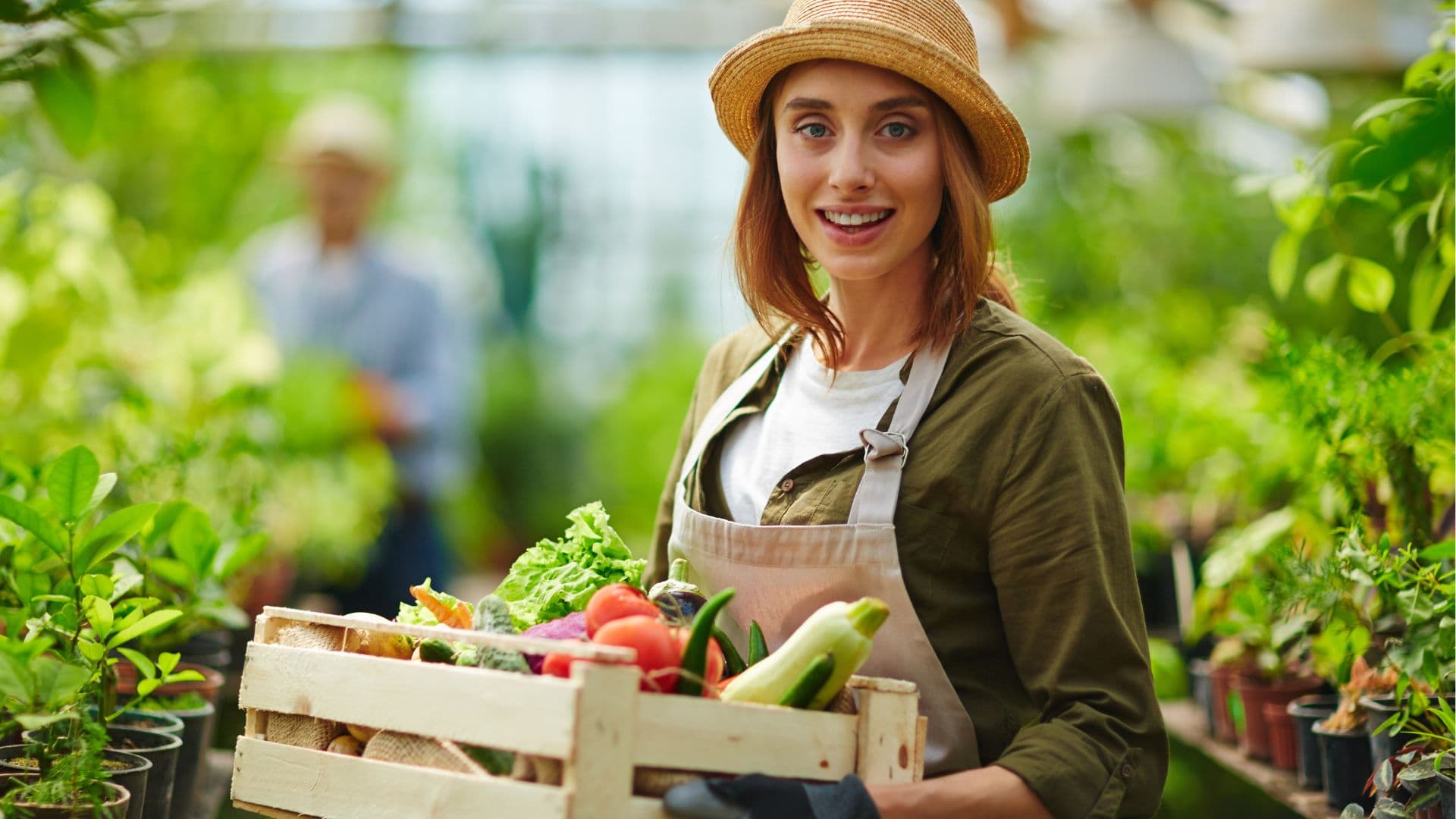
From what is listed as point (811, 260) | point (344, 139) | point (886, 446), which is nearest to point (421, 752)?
point (886, 446)

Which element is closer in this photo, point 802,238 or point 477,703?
point 477,703

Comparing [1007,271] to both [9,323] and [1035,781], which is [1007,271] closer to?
[1035,781]

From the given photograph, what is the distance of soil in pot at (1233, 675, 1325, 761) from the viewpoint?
2.56 m

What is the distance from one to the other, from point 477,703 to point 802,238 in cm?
84

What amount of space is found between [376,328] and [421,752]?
4.36m

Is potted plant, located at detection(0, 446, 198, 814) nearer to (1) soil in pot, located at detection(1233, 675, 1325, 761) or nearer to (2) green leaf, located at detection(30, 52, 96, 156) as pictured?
(2) green leaf, located at detection(30, 52, 96, 156)

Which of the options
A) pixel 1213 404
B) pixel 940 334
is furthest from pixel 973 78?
pixel 1213 404

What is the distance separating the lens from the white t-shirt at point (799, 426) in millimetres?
1847

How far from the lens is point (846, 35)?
1716mm

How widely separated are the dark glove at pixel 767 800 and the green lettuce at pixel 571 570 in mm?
470

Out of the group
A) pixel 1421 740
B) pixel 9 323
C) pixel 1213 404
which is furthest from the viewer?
pixel 1213 404

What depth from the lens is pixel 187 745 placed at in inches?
78.4

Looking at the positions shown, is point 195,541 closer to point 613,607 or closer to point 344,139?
point 613,607

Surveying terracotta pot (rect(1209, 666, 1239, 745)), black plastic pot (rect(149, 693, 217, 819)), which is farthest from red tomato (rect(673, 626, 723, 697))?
terracotta pot (rect(1209, 666, 1239, 745))
